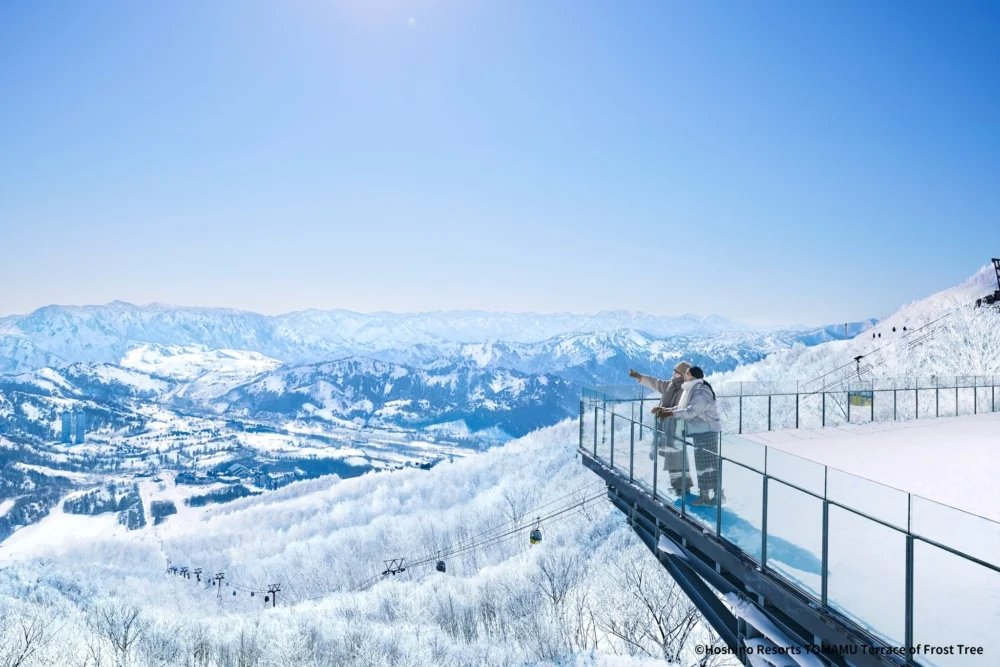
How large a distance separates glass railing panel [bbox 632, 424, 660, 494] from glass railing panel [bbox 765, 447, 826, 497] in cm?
326

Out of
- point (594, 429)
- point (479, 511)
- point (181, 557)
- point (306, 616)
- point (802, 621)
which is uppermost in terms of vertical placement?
point (594, 429)

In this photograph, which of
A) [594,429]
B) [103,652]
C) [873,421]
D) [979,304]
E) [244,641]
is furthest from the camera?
[979,304]

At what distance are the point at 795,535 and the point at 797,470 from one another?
83 cm

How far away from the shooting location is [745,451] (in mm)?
8664

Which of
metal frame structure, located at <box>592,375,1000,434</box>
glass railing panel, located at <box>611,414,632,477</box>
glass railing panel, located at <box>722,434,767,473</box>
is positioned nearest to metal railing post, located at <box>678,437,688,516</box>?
glass railing panel, located at <box>722,434,767,473</box>

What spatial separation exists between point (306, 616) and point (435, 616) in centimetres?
1312

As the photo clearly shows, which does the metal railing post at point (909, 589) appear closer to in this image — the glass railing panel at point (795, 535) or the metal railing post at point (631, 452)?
the glass railing panel at point (795, 535)

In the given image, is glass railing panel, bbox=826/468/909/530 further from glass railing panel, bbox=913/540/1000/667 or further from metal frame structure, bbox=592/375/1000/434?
metal frame structure, bbox=592/375/1000/434

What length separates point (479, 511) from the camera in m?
119

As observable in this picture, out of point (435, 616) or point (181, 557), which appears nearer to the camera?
point (435, 616)

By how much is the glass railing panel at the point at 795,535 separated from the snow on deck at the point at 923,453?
16.2 feet

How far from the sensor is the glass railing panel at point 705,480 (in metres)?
9.42

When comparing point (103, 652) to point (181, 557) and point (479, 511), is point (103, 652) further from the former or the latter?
point (181, 557)

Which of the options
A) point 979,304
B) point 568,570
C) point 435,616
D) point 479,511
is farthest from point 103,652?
point 979,304
